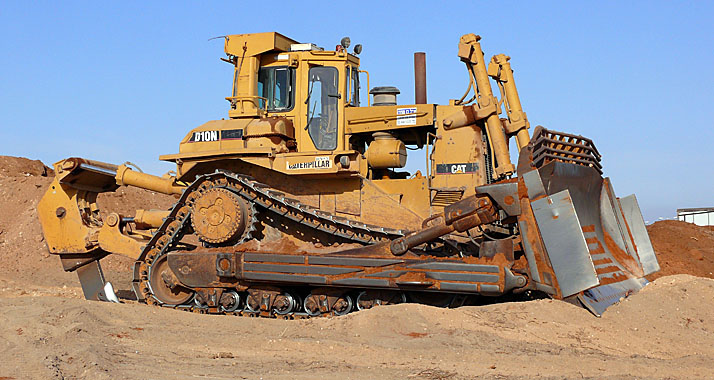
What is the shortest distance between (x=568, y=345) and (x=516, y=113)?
170 inches

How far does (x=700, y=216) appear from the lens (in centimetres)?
2955

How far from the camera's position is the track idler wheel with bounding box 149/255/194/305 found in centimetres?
1218

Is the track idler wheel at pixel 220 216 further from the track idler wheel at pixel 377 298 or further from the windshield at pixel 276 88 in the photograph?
the track idler wheel at pixel 377 298

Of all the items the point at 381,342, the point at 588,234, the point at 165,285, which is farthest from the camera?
the point at 165,285

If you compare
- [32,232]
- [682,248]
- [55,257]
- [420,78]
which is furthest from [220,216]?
[32,232]

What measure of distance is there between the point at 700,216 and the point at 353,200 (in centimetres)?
2214

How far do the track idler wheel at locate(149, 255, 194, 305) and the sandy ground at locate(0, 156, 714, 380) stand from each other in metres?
0.77

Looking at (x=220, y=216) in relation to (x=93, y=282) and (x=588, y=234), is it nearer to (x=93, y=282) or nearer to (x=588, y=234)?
(x=93, y=282)

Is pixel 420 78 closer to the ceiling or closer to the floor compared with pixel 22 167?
closer to the floor

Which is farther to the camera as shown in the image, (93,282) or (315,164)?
(93,282)

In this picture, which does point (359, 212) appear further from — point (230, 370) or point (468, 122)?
point (230, 370)

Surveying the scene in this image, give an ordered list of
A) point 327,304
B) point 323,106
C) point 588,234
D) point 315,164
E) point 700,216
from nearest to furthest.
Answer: point 588,234, point 327,304, point 315,164, point 323,106, point 700,216

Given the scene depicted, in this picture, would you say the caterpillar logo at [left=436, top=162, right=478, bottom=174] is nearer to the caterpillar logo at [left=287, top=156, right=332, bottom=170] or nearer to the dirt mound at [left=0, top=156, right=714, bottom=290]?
the caterpillar logo at [left=287, top=156, right=332, bottom=170]

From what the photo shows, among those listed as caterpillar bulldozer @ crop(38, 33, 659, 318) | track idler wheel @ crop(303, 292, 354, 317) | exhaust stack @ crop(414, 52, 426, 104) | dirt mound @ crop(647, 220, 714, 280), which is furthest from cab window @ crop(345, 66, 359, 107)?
dirt mound @ crop(647, 220, 714, 280)
